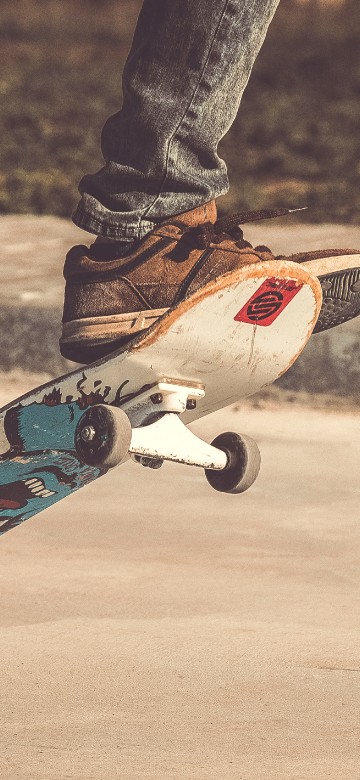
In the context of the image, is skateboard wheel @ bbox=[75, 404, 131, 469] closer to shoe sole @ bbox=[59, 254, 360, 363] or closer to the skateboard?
the skateboard

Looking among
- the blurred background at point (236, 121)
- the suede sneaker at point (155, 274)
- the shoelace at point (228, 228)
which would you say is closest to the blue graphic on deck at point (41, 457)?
the suede sneaker at point (155, 274)

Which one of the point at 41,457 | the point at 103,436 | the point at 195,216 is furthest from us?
the point at 41,457

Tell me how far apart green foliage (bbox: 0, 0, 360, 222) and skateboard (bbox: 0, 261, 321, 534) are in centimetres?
489

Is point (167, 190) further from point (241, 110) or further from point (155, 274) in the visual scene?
point (241, 110)

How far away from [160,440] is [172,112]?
595 mm

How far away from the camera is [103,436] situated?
285 centimetres

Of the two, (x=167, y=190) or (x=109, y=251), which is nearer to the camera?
(x=167, y=190)

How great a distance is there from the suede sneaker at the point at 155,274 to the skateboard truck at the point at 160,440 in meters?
0.13

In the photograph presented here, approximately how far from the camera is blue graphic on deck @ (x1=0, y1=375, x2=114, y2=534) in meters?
3.09

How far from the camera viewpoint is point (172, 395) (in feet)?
9.80

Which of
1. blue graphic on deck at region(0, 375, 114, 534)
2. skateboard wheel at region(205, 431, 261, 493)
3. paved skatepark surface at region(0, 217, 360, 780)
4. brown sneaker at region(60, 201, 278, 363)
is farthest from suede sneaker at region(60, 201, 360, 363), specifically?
paved skatepark surface at region(0, 217, 360, 780)

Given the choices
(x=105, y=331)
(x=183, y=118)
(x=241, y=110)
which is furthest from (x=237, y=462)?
(x=241, y=110)

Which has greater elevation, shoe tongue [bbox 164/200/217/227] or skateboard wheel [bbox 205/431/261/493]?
shoe tongue [bbox 164/200/217/227]

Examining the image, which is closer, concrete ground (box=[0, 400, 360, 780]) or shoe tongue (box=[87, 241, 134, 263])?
concrete ground (box=[0, 400, 360, 780])
